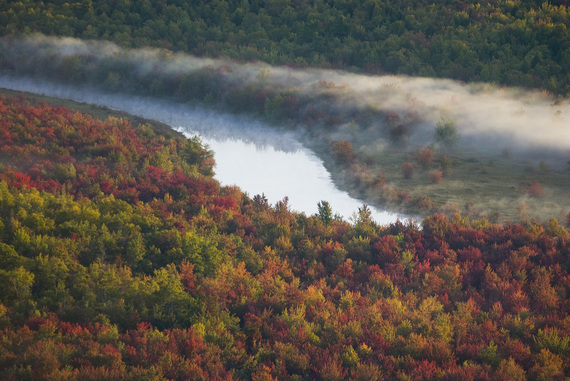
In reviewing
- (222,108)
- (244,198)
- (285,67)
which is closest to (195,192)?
(244,198)

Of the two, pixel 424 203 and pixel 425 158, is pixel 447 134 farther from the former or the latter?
pixel 424 203

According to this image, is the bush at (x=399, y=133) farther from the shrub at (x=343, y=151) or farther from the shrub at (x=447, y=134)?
the shrub at (x=343, y=151)

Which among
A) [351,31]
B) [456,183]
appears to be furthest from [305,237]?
[351,31]

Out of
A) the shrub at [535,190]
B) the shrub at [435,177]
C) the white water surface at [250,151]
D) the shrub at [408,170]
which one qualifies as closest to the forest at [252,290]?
the white water surface at [250,151]

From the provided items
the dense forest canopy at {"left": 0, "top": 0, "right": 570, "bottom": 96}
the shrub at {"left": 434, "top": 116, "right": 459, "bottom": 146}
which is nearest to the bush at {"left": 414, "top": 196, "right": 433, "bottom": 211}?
the shrub at {"left": 434, "top": 116, "right": 459, "bottom": 146}

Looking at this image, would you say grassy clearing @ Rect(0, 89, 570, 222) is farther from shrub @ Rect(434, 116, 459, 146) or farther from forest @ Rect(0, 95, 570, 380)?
forest @ Rect(0, 95, 570, 380)

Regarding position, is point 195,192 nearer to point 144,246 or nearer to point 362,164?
point 144,246
